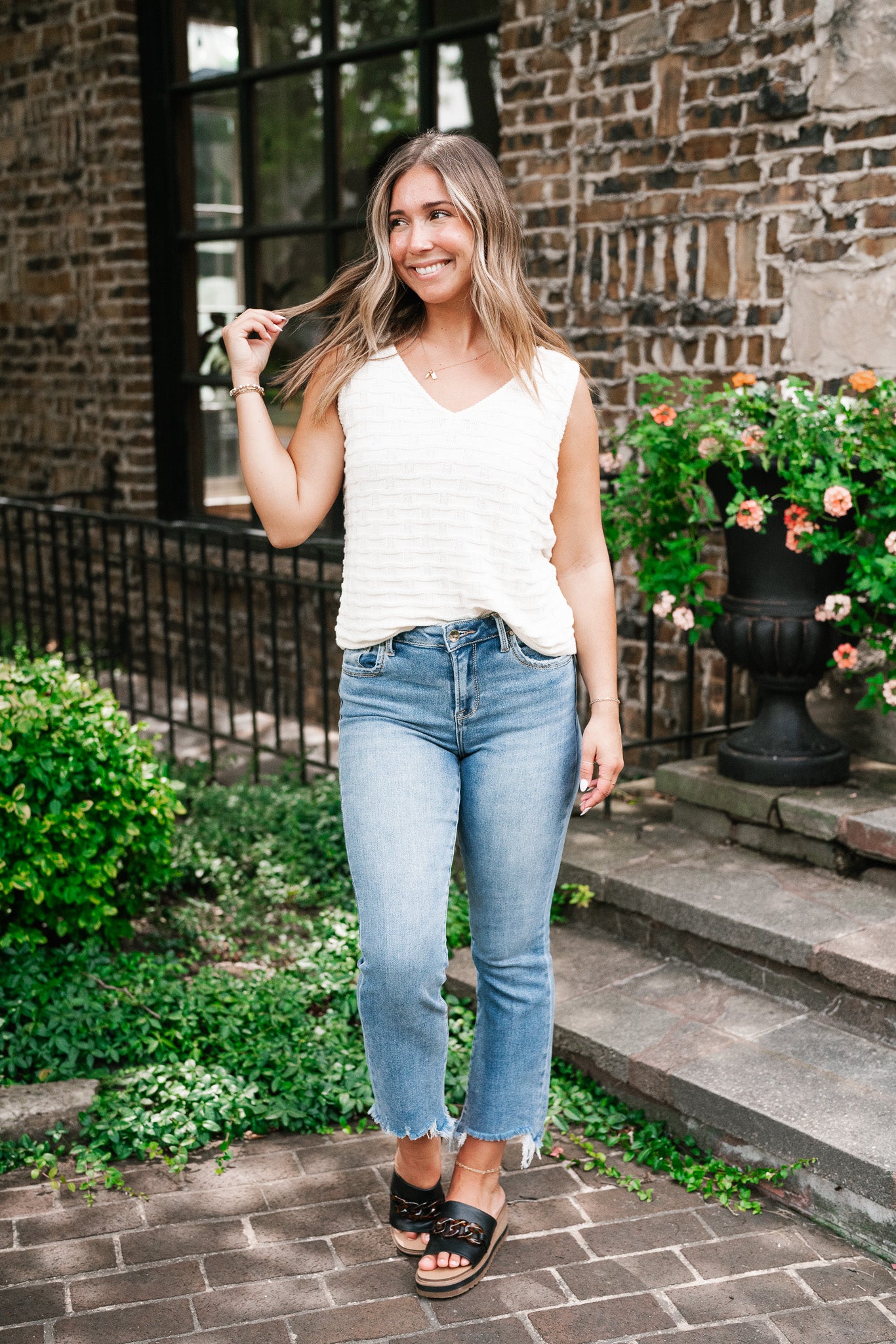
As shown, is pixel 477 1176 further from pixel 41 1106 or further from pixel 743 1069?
pixel 41 1106

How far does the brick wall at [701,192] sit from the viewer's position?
409 centimetres

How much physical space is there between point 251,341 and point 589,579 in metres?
0.75

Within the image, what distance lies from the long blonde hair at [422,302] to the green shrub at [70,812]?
154 centimetres

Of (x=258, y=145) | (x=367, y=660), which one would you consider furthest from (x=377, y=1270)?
(x=258, y=145)

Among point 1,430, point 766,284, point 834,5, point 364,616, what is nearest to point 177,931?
point 364,616

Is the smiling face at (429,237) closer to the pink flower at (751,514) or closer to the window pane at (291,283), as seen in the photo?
the pink flower at (751,514)

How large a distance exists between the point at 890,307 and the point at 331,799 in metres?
2.45

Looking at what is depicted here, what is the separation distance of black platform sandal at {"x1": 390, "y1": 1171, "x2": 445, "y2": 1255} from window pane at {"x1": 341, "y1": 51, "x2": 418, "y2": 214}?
454 cm

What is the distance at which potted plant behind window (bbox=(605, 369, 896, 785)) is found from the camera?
3.59 metres

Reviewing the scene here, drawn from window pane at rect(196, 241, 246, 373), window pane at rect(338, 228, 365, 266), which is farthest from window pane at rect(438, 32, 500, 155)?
window pane at rect(196, 241, 246, 373)

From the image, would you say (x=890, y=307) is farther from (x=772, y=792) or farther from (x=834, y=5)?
(x=772, y=792)

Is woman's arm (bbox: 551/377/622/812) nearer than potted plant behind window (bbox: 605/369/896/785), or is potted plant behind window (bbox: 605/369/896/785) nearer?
woman's arm (bbox: 551/377/622/812)

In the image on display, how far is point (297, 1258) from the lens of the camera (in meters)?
2.57

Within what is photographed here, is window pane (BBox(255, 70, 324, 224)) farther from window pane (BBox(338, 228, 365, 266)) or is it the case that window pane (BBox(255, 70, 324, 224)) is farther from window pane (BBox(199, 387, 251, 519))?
window pane (BBox(199, 387, 251, 519))
